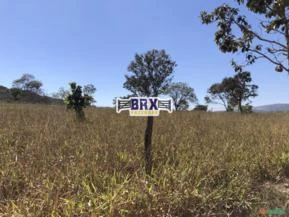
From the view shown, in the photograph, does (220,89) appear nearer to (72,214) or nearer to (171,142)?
(171,142)

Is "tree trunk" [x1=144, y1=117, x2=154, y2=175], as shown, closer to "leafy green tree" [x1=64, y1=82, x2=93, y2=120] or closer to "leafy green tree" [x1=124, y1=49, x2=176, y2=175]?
"leafy green tree" [x1=64, y1=82, x2=93, y2=120]

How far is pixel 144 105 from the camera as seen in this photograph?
491cm

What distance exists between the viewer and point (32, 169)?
473cm

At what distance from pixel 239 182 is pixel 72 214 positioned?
2330mm

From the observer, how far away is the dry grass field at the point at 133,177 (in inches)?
155

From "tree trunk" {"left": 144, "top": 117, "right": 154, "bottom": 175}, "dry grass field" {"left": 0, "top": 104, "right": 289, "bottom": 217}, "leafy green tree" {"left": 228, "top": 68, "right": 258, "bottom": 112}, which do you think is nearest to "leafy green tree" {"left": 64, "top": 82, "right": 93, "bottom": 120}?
"dry grass field" {"left": 0, "top": 104, "right": 289, "bottom": 217}

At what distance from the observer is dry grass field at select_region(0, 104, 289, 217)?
155 inches

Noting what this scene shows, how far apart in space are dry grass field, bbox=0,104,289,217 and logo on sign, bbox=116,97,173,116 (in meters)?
0.78

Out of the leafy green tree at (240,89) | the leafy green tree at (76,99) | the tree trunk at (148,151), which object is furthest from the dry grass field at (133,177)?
the leafy green tree at (240,89)

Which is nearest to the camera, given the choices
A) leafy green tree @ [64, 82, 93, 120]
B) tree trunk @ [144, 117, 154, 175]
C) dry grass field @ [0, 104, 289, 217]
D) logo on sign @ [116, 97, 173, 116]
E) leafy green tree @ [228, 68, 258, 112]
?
dry grass field @ [0, 104, 289, 217]

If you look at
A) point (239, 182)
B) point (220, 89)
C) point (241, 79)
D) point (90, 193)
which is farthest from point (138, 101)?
point (220, 89)

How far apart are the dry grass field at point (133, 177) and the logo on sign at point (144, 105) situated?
780 mm

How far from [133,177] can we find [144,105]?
999mm

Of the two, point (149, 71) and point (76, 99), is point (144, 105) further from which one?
point (149, 71)
